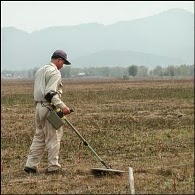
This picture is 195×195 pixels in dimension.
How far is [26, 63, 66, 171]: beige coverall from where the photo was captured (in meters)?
7.50

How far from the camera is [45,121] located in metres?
7.60

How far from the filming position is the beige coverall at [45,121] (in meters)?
7.50

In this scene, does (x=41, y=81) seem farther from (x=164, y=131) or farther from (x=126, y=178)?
(x=164, y=131)

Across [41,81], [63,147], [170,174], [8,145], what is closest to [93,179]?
[170,174]

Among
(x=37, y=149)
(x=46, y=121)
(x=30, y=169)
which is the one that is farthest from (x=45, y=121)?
(x=30, y=169)

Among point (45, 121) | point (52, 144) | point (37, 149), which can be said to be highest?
point (45, 121)

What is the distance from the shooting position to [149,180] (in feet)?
22.5

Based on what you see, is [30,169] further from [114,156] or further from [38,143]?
[114,156]

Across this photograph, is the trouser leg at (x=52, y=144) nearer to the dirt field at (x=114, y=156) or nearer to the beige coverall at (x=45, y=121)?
the beige coverall at (x=45, y=121)

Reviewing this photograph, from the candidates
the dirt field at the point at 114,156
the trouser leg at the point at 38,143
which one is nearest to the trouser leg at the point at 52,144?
the trouser leg at the point at 38,143

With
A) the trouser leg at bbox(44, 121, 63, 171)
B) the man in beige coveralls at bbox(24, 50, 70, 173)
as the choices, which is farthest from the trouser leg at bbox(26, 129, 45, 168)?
the trouser leg at bbox(44, 121, 63, 171)

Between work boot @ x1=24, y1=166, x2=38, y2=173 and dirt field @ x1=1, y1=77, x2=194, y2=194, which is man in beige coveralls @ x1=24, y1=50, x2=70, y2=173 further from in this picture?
dirt field @ x1=1, y1=77, x2=194, y2=194

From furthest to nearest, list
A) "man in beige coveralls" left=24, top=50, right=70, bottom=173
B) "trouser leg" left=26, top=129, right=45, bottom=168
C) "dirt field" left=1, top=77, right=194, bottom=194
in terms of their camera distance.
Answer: "trouser leg" left=26, top=129, right=45, bottom=168 → "man in beige coveralls" left=24, top=50, right=70, bottom=173 → "dirt field" left=1, top=77, right=194, bottom=194

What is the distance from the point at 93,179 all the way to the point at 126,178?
1.76 ft
